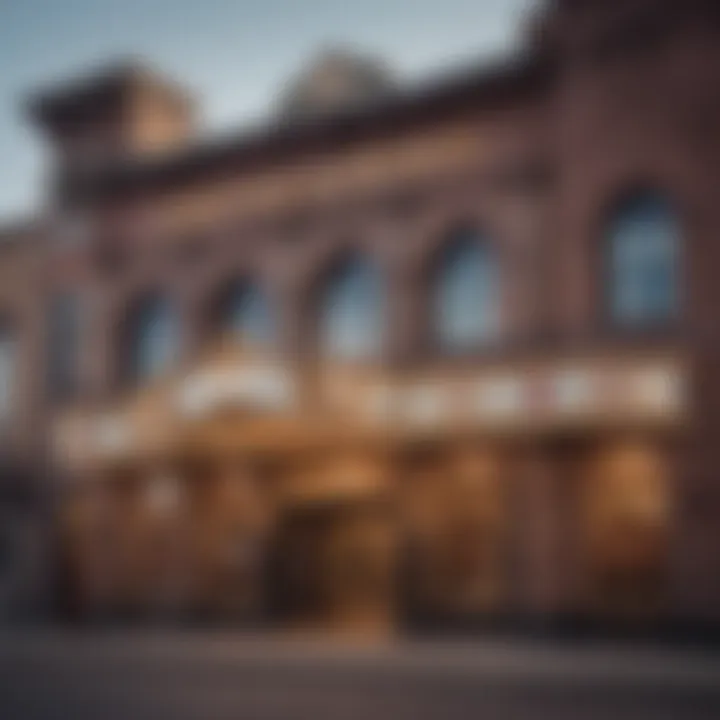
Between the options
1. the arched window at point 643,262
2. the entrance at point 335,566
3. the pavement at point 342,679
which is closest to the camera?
the pavement at point 342,679

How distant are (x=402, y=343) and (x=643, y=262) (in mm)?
4468

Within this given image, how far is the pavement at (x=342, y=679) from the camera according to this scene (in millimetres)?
10484

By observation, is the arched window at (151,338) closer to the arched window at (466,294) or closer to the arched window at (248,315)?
the arched window at (248,315)

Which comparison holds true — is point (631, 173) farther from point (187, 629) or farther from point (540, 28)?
point (187, 629)

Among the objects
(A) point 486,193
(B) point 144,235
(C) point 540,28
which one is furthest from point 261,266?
(C) point 540,28

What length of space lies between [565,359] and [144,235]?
33.5 feet

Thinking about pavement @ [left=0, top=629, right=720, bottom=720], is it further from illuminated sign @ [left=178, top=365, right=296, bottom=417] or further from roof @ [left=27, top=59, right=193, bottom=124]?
roof @ [left=27, top=59, right=193, bottom=124]

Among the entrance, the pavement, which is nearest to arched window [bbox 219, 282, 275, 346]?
the entrance

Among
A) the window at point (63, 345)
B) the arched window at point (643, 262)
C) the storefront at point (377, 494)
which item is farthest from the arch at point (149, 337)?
the arched window at point (643, 262)

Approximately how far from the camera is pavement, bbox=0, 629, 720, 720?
1048 centimetres

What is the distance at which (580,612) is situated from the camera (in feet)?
59.6

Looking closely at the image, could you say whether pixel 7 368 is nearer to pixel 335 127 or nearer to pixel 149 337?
pixel 149 337

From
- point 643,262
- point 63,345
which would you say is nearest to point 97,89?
A: point 63,345

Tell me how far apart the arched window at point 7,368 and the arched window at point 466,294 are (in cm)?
1098
